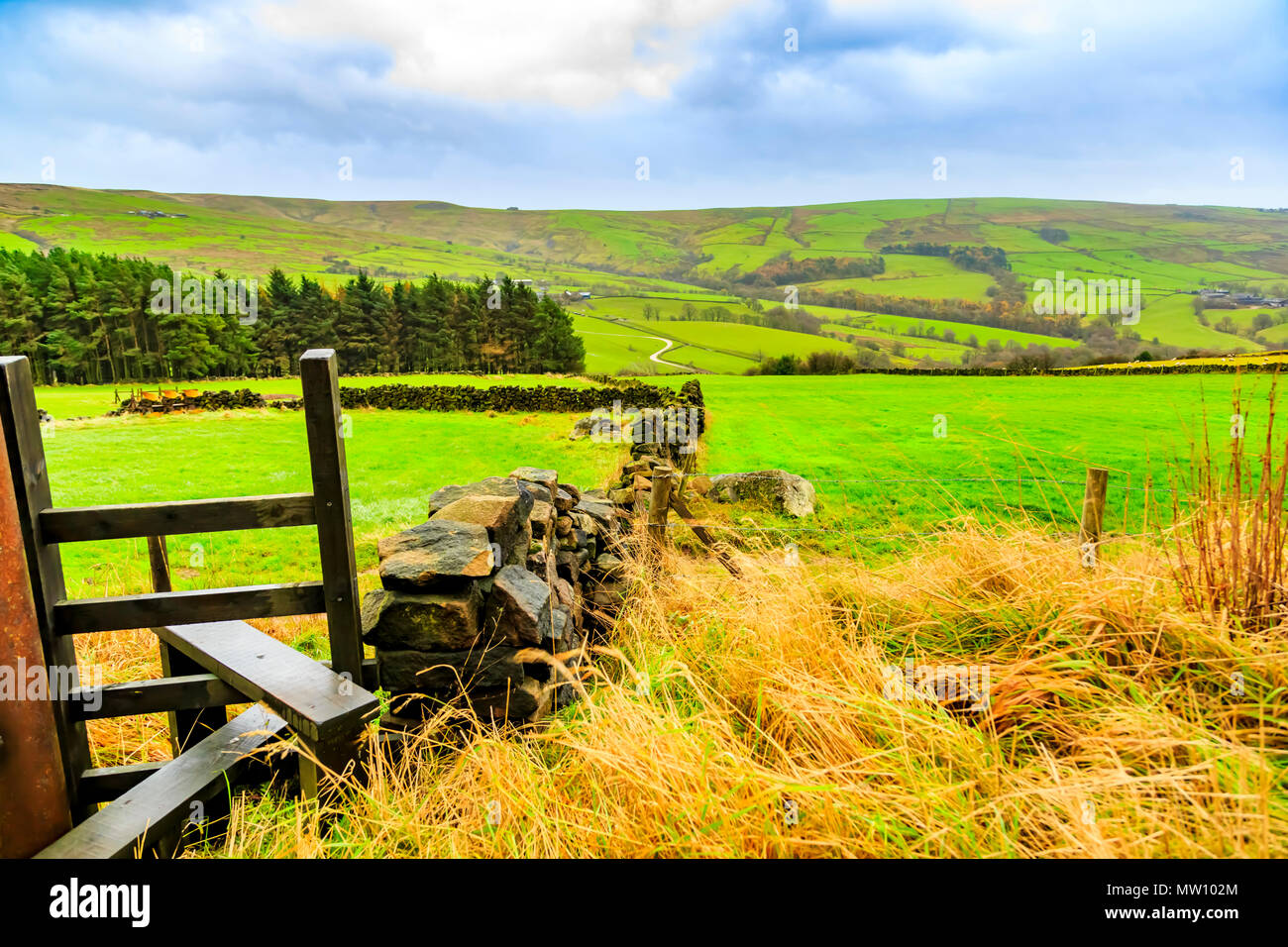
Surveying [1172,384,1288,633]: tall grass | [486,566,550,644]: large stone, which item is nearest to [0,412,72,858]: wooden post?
→ [486,566,550,644]: large stone

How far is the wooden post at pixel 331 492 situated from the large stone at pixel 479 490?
1708 mm

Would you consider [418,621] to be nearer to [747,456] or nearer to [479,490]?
[479,490]

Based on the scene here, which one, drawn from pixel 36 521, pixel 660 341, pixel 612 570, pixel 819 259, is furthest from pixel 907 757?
pixel 819 259

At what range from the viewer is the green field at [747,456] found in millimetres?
9141

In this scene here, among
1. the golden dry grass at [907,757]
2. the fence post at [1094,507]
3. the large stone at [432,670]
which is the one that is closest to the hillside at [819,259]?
the fence post at [1094,507]

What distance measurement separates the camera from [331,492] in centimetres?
312

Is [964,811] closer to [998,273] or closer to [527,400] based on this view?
[527,400]

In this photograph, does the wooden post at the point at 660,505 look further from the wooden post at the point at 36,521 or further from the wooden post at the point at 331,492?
the wooden post at the point at 36,521

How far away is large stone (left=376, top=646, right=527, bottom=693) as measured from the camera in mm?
3676

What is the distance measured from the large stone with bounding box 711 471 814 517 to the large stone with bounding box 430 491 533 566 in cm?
738

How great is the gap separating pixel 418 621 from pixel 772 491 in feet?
29.0

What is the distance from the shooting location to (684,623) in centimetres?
504
